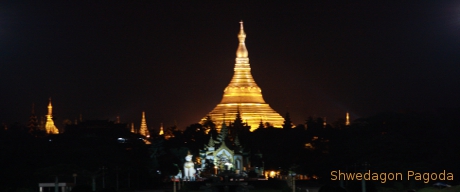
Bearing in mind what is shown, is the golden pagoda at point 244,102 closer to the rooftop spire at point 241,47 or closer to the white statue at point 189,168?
the rooftop spire at point 241,47

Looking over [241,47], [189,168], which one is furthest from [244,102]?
[189,168]

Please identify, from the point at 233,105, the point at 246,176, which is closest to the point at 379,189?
the point at 246,176

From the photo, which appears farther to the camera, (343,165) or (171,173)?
(171,173)

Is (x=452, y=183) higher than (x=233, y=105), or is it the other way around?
(x=233, y=105)

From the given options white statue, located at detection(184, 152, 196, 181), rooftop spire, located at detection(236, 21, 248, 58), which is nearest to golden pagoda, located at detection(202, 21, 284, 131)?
rooftop spire, located at detection(236, 21, 248, 58)

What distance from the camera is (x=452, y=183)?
79.7 meters

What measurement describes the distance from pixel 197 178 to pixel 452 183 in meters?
39.8

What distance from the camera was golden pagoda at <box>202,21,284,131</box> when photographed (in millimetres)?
138625

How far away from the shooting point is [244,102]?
141 m

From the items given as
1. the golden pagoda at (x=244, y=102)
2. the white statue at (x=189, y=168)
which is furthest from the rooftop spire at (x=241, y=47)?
the white statue at (x=189, y=168)

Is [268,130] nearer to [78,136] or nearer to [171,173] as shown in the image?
[171,173]

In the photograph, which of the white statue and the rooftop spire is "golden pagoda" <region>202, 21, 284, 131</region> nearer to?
the rooftop spire

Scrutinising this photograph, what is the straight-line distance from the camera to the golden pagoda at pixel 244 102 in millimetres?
138625

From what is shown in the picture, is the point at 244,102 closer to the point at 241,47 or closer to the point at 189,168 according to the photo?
the point at 241,47
